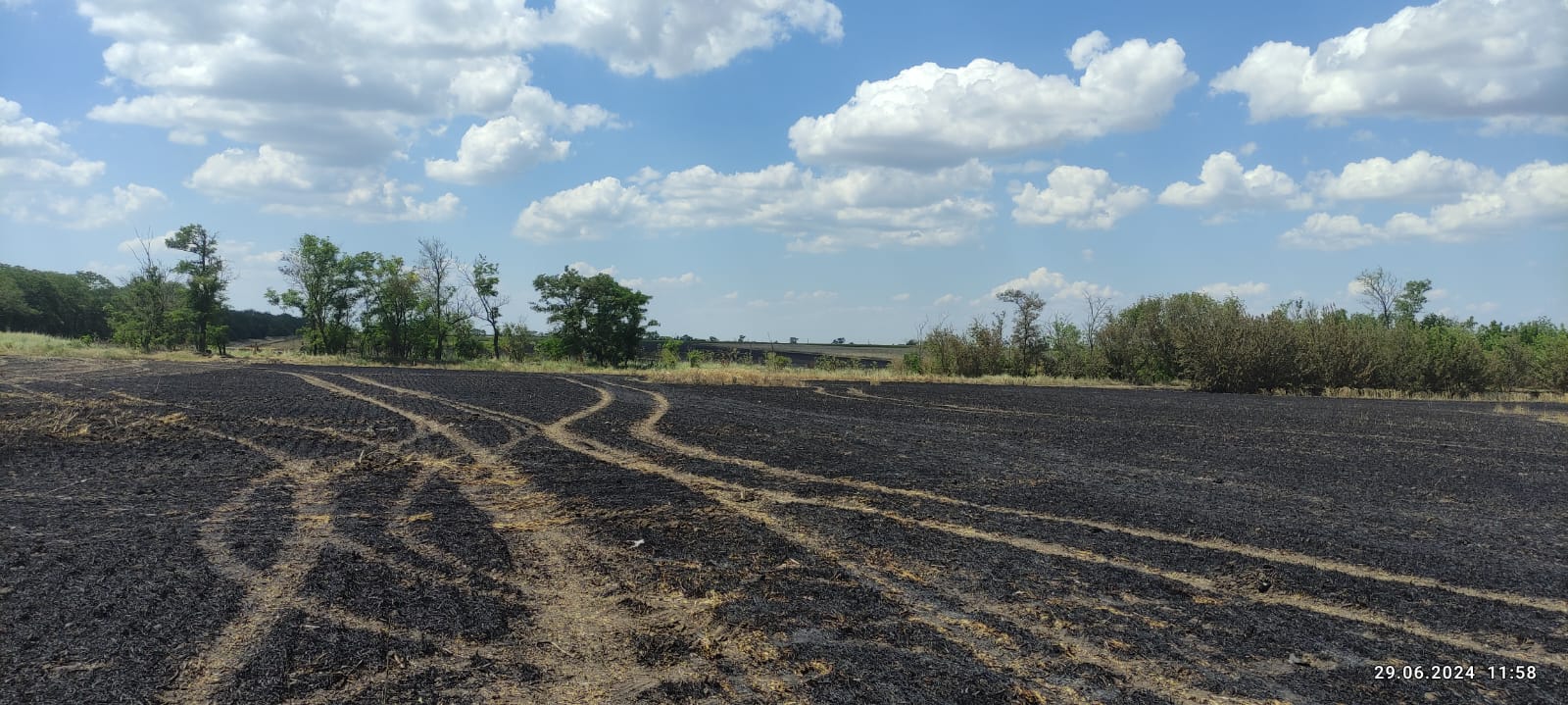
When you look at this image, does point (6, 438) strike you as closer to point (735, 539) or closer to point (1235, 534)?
point (735, 539)

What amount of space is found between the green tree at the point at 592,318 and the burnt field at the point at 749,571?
37.6m

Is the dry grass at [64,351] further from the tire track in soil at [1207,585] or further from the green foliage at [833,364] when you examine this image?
the tire track in soil at [1207,585]

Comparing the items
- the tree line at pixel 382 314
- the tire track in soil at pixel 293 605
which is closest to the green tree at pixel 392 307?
the tree line at pixel 382 314

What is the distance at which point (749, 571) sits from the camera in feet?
17.8

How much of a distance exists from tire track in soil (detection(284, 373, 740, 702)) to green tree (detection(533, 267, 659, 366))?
4203 cm

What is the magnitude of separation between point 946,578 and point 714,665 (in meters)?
1.96

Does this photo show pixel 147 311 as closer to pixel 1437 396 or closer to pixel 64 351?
pixel 64 351

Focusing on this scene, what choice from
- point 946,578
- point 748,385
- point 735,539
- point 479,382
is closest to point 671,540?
Answer: point 735,539

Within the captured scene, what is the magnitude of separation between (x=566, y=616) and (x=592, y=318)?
4619cm

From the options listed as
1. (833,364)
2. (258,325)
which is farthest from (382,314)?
(258,325)

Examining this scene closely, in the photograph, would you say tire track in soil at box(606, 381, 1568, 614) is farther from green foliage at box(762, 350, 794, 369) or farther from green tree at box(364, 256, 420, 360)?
green tree at box(364, 256, 420, 360)

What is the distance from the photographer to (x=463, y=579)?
5078 millimetres

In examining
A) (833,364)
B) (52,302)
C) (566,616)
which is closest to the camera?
(566,616)

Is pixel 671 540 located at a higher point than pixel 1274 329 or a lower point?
lower
